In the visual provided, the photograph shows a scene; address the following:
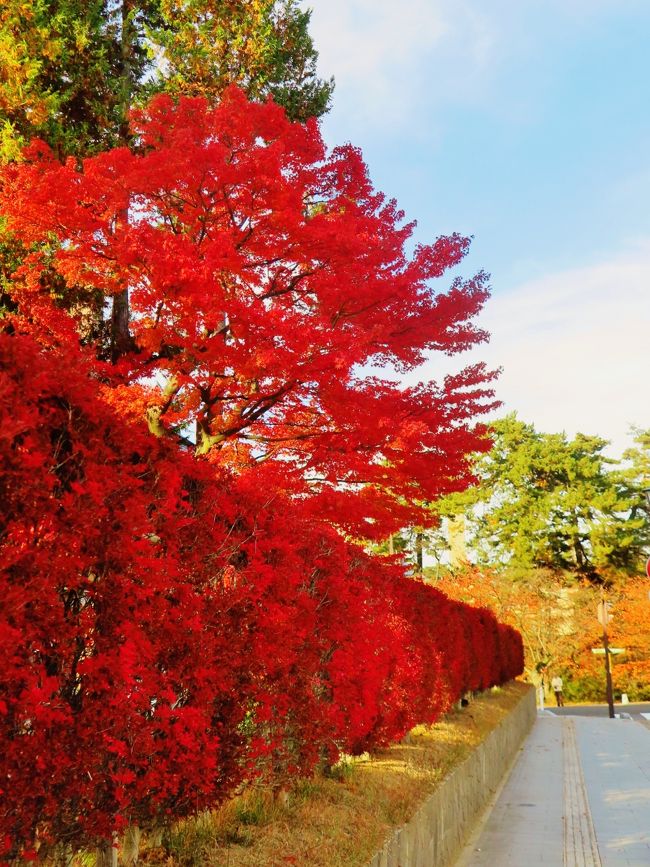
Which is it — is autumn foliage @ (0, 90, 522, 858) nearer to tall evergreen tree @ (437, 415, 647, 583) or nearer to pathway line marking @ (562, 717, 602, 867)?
pathway line marking @ (562, 717, 602, 867)

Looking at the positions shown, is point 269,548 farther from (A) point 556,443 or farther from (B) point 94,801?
(A) point 556,443

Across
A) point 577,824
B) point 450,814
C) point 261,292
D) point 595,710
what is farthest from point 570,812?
point 595,710

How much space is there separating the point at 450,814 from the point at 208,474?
5981 millimetres

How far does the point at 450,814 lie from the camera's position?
8.54 m

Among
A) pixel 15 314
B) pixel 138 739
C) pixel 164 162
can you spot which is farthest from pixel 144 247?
pixel 138 739

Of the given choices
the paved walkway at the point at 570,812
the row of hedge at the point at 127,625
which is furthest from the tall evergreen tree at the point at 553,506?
the row of hedge at the point at 127,625

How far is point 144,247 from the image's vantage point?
9.02m

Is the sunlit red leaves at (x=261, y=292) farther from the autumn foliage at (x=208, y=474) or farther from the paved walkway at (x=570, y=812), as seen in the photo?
the paved walkway at (x=570, y=812)

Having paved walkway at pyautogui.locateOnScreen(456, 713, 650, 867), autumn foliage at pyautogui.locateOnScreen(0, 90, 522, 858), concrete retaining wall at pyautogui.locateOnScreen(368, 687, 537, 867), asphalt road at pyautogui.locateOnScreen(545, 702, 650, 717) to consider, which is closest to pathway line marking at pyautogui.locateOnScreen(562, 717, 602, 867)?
paved walkway at pyautogui.locateOnScreen(456, 713, 650, 867)

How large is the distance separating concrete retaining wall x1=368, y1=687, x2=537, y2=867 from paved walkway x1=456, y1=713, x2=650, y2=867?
24cm

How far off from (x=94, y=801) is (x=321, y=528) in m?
3.91

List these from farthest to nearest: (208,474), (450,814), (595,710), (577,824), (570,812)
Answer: (595,710), (570,812), (577,824), (450,814), (208,474)

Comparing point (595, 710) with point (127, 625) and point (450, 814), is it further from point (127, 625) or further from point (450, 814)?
point (127, 625)

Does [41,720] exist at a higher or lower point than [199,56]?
lower
